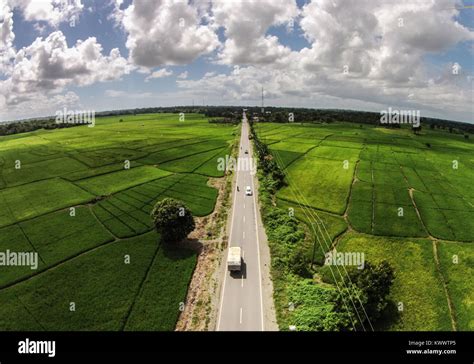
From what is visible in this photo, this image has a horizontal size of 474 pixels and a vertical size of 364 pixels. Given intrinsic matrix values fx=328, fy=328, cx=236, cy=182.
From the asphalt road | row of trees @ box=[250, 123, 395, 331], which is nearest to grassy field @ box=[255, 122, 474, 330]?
row of trees @ box=[250, 123, 395, 331]

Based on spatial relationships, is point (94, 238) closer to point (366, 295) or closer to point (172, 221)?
point (172, 221)

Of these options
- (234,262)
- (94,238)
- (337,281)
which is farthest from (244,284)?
(94,238)

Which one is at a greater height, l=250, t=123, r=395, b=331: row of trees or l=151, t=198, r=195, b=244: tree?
l=151, t=198, r=195, b=244: tree

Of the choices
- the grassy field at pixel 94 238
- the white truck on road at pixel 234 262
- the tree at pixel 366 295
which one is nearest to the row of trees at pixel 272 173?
the grassy field at pixel 94 238

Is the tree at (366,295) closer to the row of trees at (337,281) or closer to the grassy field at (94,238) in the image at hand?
the row of trees at (337,281)

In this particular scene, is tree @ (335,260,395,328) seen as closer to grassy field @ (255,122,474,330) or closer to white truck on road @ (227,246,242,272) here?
grassy field @ (255,122,474,330)

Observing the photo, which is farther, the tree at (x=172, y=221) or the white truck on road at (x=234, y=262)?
the tree at (x=172, y=221)
